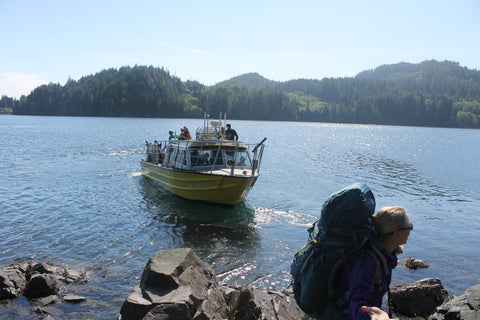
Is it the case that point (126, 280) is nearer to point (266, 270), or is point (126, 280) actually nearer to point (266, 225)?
point (266, 270)

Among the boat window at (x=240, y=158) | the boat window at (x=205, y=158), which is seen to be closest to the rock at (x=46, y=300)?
the boat window at (x=205, y=158)

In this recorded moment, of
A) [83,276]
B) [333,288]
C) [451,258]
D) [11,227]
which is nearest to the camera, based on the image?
[333,288]

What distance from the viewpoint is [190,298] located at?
25.3ft

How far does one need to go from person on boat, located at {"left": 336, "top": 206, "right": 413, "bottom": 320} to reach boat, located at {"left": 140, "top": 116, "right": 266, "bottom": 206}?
559 inches

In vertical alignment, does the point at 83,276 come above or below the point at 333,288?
below

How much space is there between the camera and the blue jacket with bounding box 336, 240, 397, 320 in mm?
2943

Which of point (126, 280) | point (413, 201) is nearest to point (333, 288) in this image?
point (126, 280)

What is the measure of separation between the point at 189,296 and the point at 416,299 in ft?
21.6

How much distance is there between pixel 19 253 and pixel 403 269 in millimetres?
14542

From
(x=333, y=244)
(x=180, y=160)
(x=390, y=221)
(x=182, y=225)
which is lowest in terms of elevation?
(x=182, y=225)

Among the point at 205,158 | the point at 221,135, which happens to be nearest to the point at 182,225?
the point at 205,158

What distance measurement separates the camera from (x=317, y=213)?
20.1 metres

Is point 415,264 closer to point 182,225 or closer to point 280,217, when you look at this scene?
point 280,217

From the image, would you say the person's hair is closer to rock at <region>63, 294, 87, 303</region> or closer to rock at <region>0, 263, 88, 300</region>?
rock at <region>63, 294, 87, 303</region>
